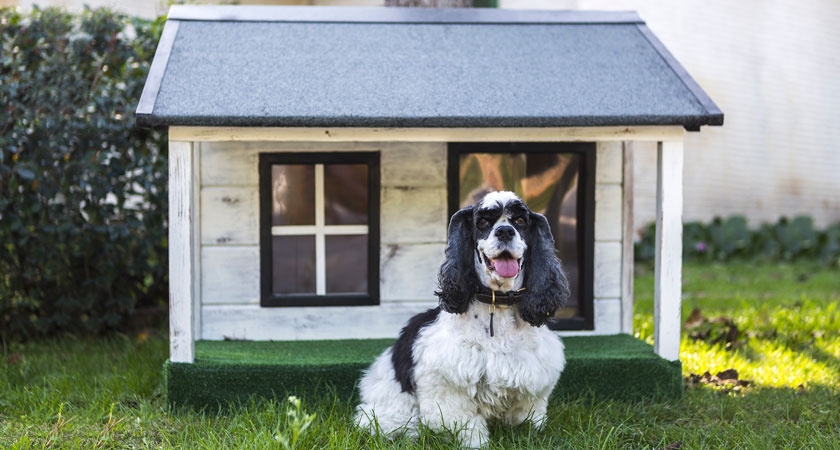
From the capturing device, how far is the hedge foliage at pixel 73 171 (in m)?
5.09

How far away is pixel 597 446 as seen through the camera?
3.21m

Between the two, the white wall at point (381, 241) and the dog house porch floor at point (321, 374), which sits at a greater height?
the white wall at point (381, 241)

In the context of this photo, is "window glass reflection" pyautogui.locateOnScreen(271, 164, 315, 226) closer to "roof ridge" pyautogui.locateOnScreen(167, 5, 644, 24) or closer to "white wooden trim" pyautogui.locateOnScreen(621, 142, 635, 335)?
"roof ridge" pyautogui.locateOnScreen(167, 5, 644, 24)

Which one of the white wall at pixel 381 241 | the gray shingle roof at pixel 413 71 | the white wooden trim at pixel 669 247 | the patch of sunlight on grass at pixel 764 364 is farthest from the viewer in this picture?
the white wall at pixel 381 241

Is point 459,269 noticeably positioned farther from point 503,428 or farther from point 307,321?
point 307,321

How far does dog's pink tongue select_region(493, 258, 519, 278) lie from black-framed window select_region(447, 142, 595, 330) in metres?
1.87

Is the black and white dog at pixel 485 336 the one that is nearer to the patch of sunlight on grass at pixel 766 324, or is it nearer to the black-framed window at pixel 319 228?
the black-framed window at pixel 319 228

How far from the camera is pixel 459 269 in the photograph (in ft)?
10.3

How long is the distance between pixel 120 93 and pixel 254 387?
2.63m

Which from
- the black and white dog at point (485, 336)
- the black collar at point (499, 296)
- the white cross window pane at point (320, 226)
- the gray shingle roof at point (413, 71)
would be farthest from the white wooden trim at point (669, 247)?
the white cross window pane at point (320, 226)

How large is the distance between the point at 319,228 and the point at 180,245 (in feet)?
4.20

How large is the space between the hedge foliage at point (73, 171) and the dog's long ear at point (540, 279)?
10.9ft

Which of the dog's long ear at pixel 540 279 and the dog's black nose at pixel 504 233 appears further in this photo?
the dog's long ear at pixel 540 279

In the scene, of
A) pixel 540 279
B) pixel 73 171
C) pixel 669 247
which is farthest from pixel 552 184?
pixel 73 171
